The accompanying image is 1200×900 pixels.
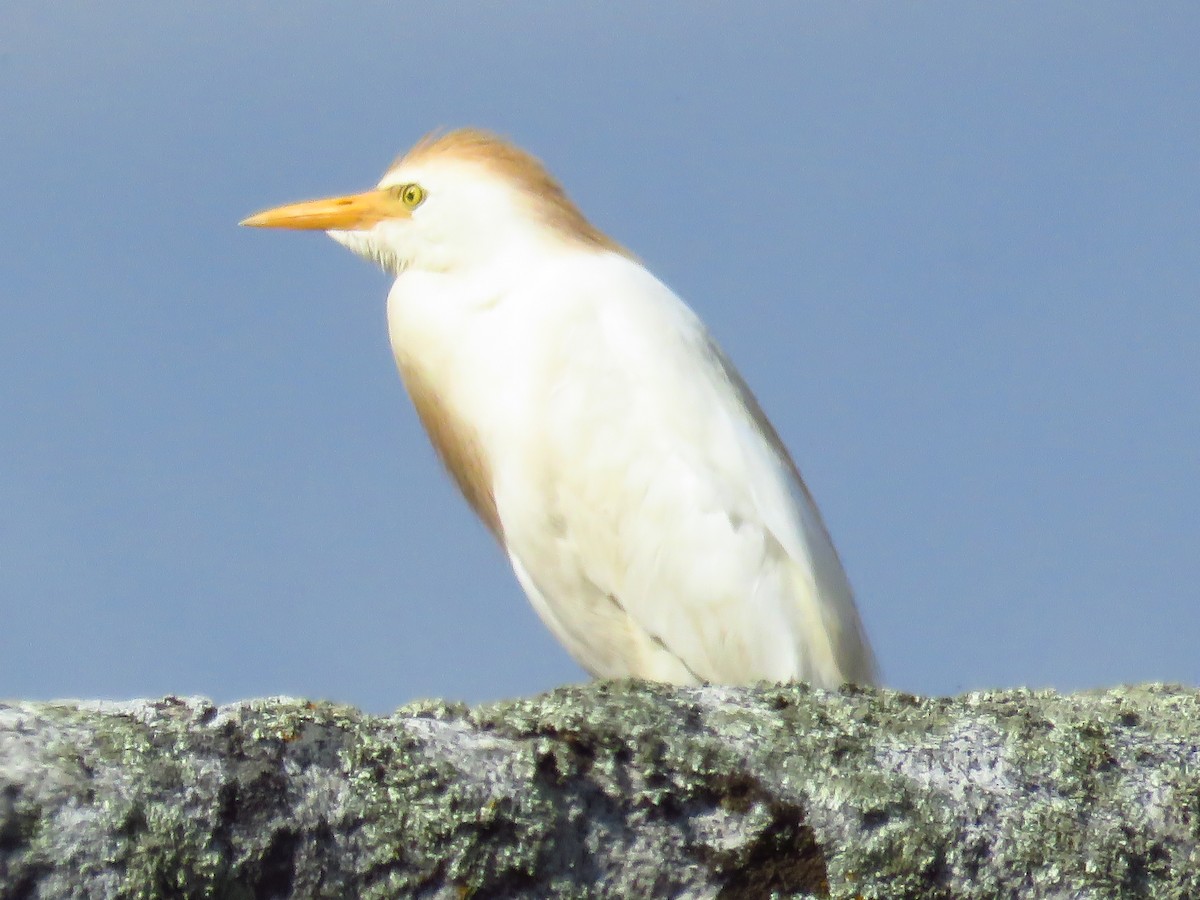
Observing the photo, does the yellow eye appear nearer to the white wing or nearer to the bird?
the bird

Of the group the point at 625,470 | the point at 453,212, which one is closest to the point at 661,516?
the point at 625,470

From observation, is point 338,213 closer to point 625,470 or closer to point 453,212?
point 453,212

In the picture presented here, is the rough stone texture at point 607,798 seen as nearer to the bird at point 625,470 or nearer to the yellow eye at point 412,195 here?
the bird at point 625,470

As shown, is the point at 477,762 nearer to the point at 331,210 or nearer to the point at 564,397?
the point at 564,397

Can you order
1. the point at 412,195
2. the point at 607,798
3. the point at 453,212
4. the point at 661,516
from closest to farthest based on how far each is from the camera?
the point at 607,798
the point at 661,516
the point at 453,212
the point at 412,195

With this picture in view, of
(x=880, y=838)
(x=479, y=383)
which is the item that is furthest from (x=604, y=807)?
(x=479, y=383)

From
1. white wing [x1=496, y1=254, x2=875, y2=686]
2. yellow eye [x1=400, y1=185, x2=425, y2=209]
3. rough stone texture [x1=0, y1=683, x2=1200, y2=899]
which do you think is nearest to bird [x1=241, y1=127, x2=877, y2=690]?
white wing [x1=496, y1=254, x2=875, y2=686]
